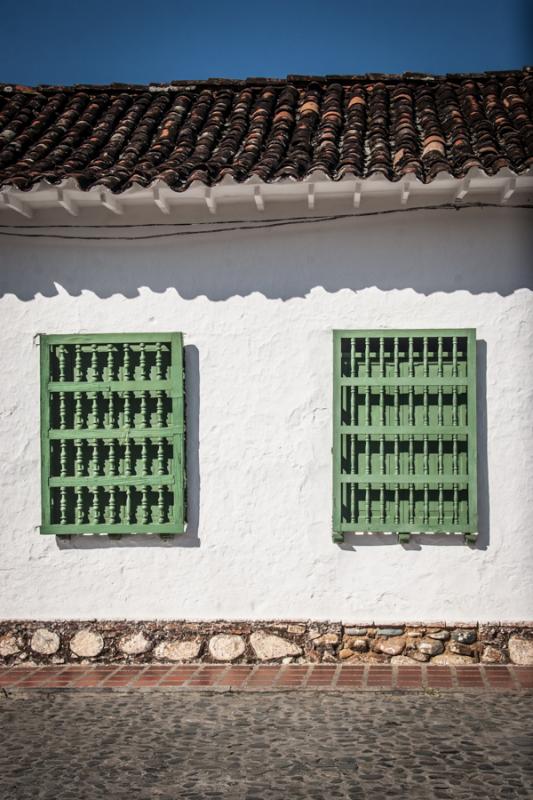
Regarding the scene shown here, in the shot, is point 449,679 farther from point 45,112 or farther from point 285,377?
point 45,112

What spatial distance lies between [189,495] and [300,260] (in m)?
1.98

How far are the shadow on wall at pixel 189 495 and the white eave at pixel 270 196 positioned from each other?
1.12 m

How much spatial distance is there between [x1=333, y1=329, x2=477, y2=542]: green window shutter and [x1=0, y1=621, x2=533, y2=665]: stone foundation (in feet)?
2.33

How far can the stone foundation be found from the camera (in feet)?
24.2

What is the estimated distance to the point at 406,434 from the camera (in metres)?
7.51

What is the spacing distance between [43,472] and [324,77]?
4.82m

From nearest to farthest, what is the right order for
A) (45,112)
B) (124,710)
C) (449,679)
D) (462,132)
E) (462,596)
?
(124,710) < (449,679) < (462,596) < (462,132) < (45,112)

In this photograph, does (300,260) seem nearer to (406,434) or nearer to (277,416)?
(277,416)

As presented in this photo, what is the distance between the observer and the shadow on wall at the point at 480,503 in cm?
753

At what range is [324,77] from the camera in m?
9.82

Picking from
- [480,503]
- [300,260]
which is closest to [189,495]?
[300,260]

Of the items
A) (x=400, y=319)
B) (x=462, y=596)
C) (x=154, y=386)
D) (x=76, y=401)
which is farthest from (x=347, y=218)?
(x=462, y=596)

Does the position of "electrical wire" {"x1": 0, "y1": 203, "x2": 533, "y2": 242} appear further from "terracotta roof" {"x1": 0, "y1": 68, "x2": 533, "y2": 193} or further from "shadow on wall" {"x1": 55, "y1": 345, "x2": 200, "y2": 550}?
"shadow on wall" {"x1": 55, "y1": 345, "x2": 200, "y2": 550}

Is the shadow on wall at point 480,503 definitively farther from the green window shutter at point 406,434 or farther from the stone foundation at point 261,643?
the stone foundation at point 261,643
